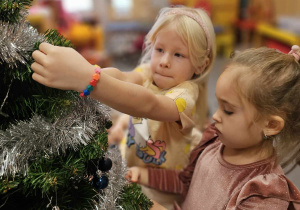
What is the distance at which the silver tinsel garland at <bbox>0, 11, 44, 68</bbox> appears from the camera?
58cm

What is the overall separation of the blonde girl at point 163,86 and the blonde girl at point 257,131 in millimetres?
130

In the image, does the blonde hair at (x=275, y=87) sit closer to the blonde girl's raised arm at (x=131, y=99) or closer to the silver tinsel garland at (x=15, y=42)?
the blonde girl's raised arm at (x=131, y=99)

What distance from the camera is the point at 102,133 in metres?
0.69

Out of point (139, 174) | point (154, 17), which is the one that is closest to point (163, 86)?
point (139, 174)

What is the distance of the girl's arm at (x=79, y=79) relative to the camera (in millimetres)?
574

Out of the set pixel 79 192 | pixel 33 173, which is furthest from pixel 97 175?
pixel 33 173

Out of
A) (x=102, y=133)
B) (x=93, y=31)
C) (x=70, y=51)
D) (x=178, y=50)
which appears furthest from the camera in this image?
(x=93, y=31)

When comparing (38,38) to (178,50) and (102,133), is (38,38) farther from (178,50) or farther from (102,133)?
(178,50)

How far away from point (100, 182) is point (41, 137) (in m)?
0.15

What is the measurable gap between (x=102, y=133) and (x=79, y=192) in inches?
5.3

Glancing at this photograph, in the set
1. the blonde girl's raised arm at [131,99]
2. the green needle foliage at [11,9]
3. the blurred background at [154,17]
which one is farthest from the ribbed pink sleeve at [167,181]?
the blurred background at [154,17]

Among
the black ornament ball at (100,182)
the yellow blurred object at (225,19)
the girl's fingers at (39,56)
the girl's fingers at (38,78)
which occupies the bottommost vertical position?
the yellow blurred object at (225,19)

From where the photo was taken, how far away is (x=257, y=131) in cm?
69

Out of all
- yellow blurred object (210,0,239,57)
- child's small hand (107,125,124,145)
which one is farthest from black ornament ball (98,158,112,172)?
yellow blurred object (210,0,239,57)
